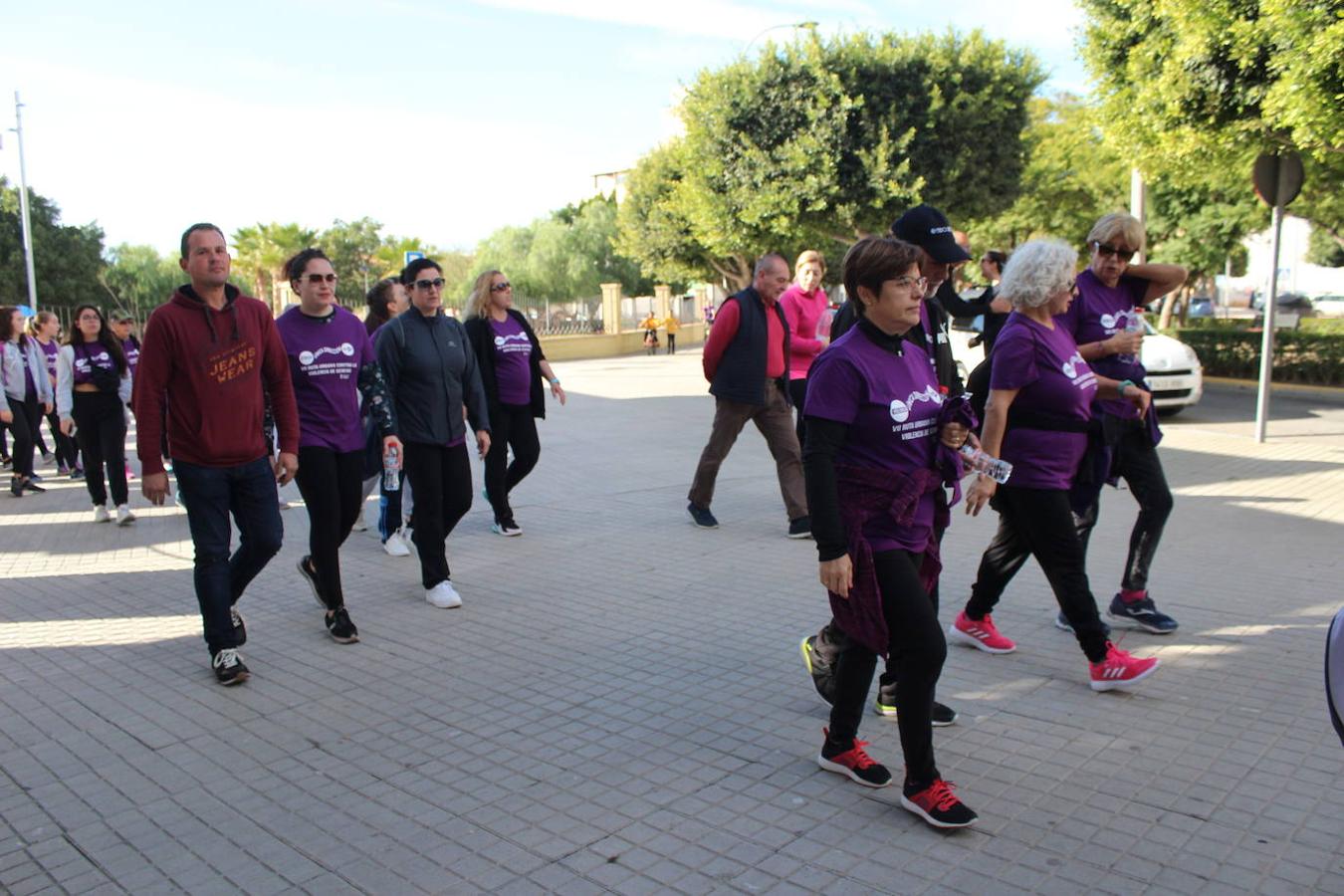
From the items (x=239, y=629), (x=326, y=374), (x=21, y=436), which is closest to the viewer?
Result: (x=239, y=629)

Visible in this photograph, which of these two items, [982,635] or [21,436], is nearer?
[982,635]

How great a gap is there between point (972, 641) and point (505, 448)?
399cm

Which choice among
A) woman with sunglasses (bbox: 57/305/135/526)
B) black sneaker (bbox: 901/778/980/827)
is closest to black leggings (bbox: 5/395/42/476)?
woman with sunglasses (bbox: 57/305/135/526)

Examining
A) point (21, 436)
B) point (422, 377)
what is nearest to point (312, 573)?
point (422, 377)

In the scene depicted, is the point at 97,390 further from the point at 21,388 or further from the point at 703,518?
the point at 703,518

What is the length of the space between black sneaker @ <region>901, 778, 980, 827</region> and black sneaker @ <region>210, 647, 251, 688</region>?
300 centimetres

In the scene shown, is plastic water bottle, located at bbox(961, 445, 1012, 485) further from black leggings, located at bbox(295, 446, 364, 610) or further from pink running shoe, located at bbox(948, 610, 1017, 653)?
black leggings, located at bbox(295, 446, 364, 610)

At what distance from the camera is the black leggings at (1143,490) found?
5.05 m

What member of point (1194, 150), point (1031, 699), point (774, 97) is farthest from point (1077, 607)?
point (774, 97)

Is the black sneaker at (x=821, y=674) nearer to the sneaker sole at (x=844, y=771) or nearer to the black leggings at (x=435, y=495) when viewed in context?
the sneaker sole at (x=844, y=771)

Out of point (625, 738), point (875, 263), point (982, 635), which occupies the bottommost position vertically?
point (625, 738)

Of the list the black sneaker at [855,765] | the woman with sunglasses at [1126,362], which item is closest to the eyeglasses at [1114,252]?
the woman with sunglasses at [1126,362]

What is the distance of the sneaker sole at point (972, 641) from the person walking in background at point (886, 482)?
168 centimetres

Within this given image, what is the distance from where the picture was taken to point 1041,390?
434cm
